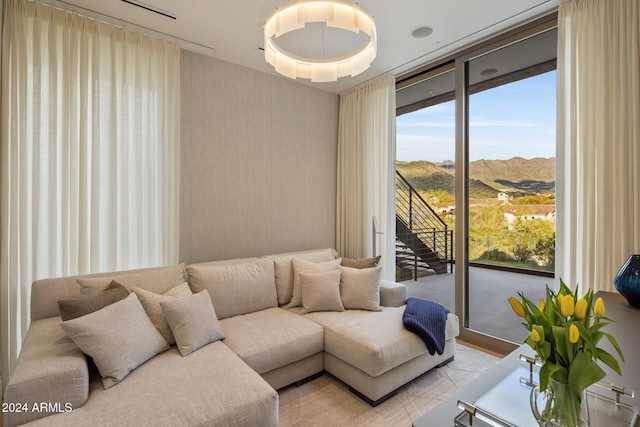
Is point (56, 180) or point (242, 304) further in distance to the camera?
point (242, 304)

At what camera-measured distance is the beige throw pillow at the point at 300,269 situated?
305 cm

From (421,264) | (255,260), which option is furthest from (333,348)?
(421,264)

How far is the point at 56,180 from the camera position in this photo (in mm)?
2490

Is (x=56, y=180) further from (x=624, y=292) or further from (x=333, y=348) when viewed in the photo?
(x=624, y=292)

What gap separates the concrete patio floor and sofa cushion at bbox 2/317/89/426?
322cm

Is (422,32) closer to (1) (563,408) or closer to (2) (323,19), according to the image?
(2) (323,19)

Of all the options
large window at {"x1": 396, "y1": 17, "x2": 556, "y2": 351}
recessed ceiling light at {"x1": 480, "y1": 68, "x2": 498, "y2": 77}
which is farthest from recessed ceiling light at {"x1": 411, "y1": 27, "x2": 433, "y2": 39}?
recessed ceiling light at {"x1": 480, "y1": 68, "x2": 498, "y2": 77}

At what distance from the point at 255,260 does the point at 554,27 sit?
3417mm

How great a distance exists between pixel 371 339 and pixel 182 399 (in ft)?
A: 4.23

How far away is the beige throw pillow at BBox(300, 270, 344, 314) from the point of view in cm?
287

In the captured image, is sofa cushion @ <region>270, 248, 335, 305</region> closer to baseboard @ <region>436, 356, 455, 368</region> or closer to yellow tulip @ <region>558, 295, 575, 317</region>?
baseboard @ <region>436, 356, 455, 368</region>

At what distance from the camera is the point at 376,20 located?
2664 mm

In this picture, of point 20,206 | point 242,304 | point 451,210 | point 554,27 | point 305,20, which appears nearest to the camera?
point 305,20

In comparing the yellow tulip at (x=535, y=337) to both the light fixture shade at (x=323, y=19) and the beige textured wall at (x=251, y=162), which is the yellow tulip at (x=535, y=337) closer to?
the light fixture shade at (x=323, y=19)
